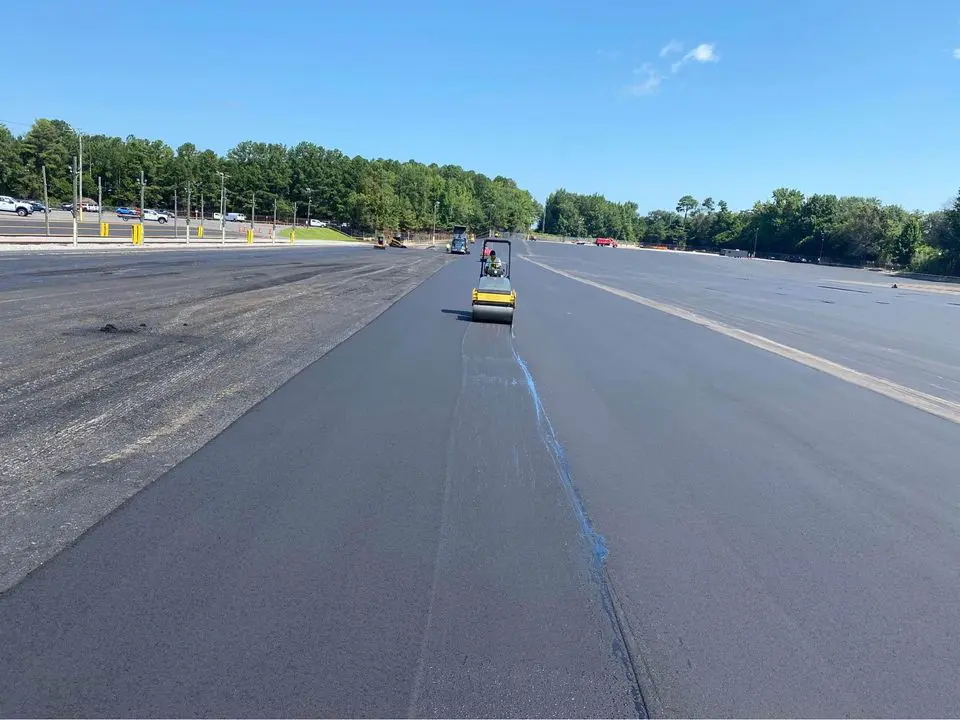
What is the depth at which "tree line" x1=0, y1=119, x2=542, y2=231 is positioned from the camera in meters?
100

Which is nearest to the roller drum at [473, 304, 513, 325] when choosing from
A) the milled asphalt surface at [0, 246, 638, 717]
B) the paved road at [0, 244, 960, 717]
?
the paved road at [0, 244, 960, 717]

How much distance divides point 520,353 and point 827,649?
10.5 metres

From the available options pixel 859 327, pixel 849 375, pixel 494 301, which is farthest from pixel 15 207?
pixel 849 375

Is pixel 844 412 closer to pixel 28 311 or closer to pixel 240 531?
pixel 240 531

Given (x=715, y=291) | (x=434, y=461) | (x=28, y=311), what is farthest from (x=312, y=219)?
(x=434, y=461)

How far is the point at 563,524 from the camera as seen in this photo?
18.3ft

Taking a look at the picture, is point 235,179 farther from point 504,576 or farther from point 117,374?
point 504,576

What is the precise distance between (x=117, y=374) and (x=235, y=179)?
130578 millimetres

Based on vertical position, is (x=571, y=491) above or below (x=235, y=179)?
below

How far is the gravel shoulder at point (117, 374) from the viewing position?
5.59 meters

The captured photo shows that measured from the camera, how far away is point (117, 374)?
988 centimetres

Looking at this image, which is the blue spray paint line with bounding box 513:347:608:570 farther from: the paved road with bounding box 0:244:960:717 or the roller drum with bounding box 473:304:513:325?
the roller drum with bounding box 473:304:513:325

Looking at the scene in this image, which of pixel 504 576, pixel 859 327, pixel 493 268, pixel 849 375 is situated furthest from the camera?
pixel 859 327

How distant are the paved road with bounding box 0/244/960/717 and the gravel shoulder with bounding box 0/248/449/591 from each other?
436 millimetres
